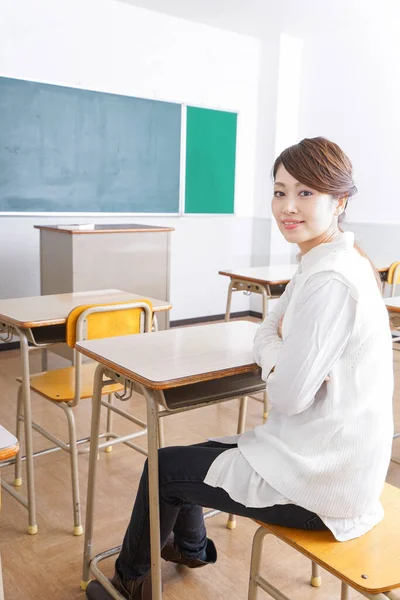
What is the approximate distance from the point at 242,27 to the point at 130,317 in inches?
162

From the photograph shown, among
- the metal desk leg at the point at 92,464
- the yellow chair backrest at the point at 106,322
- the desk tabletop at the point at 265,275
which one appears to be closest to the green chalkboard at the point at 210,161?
the desk tabletop at the point at 265,275

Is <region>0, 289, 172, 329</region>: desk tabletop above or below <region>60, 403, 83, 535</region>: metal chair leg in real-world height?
above

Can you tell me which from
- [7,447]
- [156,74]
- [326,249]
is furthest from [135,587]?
[156,74]

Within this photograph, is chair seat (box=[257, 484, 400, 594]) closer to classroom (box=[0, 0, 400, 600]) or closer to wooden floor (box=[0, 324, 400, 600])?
classroom (box=[0, 0, 400, 600])

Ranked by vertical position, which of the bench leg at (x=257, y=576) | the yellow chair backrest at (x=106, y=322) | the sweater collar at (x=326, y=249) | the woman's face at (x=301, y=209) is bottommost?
the bench leg at (x=257, y=576)

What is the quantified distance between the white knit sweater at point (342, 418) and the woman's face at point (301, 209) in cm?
13

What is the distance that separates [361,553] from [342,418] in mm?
262

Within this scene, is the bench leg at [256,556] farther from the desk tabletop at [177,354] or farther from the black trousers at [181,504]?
the desk tabletop at [177,354]

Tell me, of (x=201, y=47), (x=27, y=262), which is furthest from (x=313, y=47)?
(x=27, y=262)

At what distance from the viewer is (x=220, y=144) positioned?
18.8ft

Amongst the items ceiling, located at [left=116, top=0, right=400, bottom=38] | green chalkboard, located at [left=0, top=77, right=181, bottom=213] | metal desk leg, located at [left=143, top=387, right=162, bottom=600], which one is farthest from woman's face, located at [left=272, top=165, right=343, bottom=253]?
ceiling, located at [left=116, top=0, right=400, bottom=38]

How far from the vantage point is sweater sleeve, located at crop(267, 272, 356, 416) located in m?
1.19

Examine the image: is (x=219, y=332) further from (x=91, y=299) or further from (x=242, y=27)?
(x=242, y=27)

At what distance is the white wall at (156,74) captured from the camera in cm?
443
